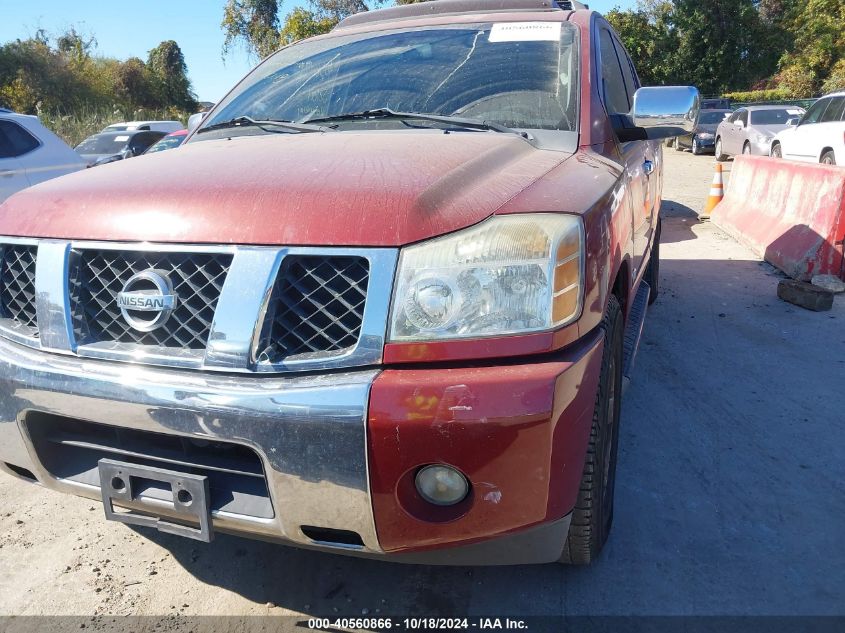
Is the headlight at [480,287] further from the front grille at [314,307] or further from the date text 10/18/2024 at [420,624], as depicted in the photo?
the date text 10/18/2024 at [420,624]

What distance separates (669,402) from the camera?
364 cm

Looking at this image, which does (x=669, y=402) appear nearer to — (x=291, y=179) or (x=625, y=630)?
(x=625, y=630)

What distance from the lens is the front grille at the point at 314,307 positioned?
1674 millimetres

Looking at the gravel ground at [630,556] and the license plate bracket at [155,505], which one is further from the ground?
the license plate bracket at [155,505]

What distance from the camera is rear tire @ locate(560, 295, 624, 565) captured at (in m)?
1.98

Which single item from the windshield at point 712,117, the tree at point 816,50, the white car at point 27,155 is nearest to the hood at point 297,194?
the white car at point 27,155

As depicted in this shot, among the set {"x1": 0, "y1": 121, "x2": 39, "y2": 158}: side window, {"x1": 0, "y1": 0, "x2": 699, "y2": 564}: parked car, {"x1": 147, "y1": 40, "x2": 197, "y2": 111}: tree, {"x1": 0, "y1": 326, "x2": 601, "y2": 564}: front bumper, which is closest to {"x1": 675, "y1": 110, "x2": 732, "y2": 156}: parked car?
{"x1": 0, "y1": 121, "x2": 39, "y2": 158}: side window

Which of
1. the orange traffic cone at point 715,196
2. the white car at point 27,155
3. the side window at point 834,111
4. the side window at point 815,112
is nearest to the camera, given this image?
the white car at point 27,155

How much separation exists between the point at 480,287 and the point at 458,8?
231 centimetres

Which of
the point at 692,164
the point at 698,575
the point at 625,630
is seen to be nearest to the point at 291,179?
the point at 625,630

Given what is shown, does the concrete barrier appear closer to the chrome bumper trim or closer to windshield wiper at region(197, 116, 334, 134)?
windshield wiper at region(197, 116, 334, 134)

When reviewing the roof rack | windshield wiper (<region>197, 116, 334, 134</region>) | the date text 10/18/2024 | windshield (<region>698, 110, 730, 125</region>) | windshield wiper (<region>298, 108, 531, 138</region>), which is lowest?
windshield (<region>698, 110, 730, 125</region>)

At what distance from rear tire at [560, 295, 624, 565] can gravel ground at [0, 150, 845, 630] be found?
18 centimetres

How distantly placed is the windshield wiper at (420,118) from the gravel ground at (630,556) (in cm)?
154
